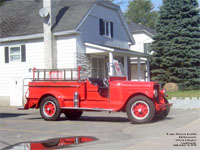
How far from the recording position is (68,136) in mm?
9398

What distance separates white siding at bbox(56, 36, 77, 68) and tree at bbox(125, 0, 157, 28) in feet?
182

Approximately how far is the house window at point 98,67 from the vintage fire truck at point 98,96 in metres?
8.62

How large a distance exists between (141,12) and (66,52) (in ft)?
187

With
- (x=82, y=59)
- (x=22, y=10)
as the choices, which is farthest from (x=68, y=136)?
(x=22, y=10)

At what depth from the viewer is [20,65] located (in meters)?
21.9

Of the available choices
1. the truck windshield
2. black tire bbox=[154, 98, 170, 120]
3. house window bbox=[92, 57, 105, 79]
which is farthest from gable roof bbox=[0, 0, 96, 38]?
black tire bbox=[154, 98, 170, 120]

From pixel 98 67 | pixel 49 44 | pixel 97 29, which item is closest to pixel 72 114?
pixel 49 44

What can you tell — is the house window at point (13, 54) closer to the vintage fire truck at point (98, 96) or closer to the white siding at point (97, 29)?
the white siding at point (97, 29)

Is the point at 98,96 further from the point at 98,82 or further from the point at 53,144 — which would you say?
the point at 53,144

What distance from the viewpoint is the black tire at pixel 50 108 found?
12508 mm

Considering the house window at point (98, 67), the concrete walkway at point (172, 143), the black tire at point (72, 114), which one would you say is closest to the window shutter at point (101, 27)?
the house window at point (98, 67)

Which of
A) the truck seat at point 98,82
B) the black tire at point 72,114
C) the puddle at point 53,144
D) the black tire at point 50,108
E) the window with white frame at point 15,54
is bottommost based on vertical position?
the puddle at point 53,144

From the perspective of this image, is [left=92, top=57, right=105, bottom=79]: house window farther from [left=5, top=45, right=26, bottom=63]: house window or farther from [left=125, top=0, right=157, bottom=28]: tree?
[left=125, top=0, right=157, bottom=28]: tree

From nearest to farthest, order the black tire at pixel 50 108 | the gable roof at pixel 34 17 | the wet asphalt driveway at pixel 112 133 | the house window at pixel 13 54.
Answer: the wet asphalt driveway at pixel 112 133
the black tire at pixel 50 108
the gable roof at pixel 34 17
the house window at pixel 13 54
